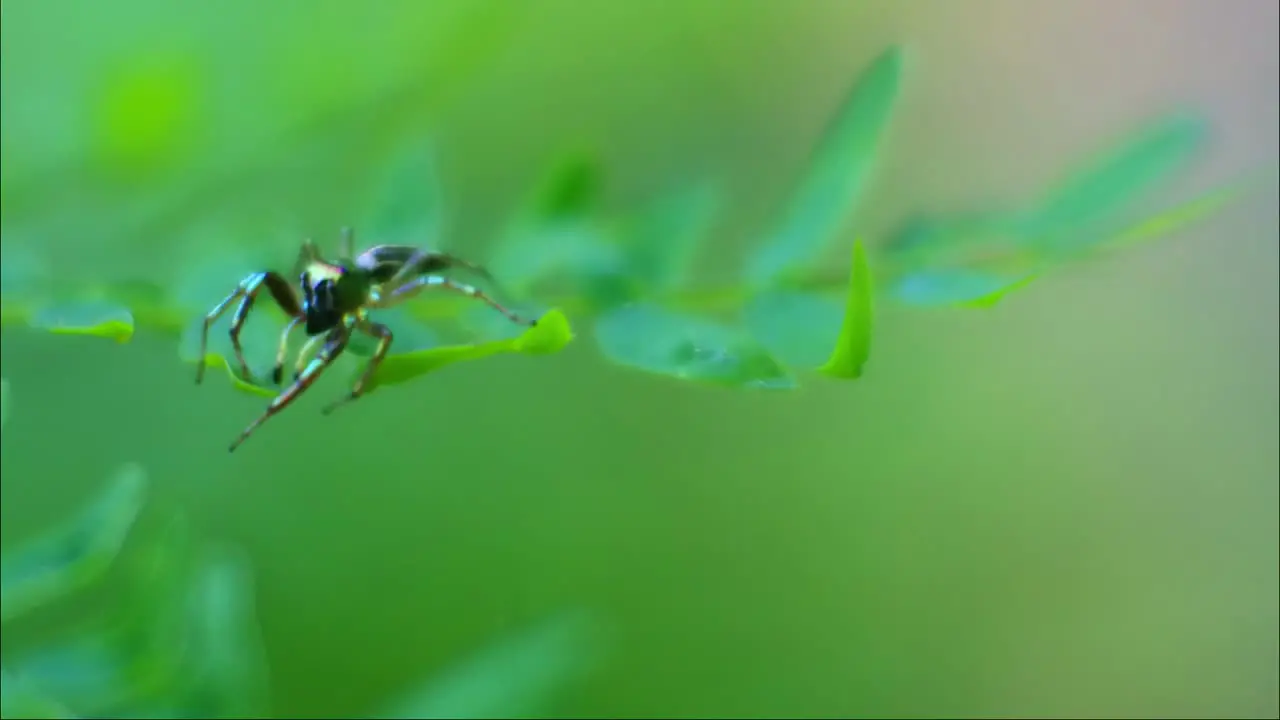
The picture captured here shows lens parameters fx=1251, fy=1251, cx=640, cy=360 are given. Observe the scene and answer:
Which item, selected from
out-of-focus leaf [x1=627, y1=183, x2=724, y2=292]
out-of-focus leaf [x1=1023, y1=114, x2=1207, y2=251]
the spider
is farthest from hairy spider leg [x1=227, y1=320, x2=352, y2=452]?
out-of-focus leaf [x1=1023, y1=114, x2=1207, y2=251]

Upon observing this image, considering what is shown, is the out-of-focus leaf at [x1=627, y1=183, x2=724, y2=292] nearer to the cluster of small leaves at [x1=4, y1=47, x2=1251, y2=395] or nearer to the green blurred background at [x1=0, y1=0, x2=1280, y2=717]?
the cluster of small leaves at [x1=4, y1=47, x2=1251, y2=395]

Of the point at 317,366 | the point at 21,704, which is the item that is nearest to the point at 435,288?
the point at 317,366

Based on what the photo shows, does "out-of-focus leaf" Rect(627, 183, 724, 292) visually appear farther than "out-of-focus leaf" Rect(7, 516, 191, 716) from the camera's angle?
Yes

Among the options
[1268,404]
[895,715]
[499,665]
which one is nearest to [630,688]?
[895,715]

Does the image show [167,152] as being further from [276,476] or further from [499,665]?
[276,476]

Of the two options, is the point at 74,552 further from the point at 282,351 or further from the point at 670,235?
the point at 670,235

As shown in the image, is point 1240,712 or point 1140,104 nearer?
point 1240,712

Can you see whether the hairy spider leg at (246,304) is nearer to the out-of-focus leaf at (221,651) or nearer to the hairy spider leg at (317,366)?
the hairy spider leg at (317,366)

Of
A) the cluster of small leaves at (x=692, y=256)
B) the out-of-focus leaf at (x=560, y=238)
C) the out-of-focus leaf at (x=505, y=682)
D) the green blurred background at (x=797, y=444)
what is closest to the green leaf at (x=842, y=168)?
the cluster of small leaves at (x=692, y=256)
